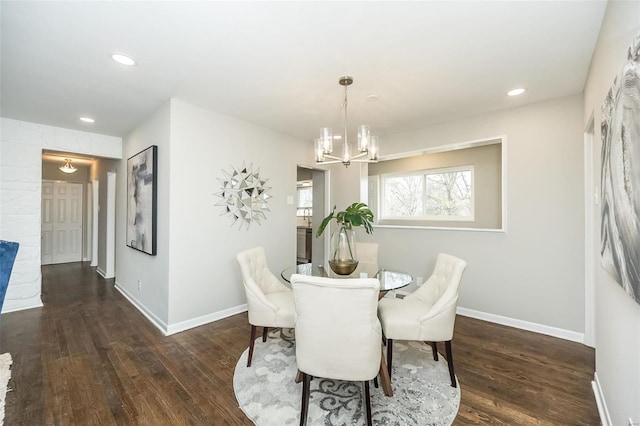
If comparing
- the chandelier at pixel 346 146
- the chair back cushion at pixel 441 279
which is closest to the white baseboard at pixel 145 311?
the chandelier at pixel 346 146

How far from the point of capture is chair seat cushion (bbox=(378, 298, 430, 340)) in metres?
2.01

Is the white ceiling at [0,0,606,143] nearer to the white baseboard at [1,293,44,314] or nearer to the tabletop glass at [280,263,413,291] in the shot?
the tabletop glass at [280,263,413,291]

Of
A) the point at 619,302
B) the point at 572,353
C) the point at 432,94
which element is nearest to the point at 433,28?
the point at 432,94

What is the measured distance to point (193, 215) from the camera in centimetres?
311

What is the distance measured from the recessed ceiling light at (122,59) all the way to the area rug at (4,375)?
2.48m

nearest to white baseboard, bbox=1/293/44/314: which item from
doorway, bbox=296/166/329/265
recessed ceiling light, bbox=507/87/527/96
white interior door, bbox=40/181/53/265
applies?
white interior door, bbox=40/181/53/265

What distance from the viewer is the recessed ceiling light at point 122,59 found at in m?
2.12

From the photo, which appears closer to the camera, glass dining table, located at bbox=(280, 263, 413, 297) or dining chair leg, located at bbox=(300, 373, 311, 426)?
dining chair leg, located at bbox=(300, 373, 311, 426)

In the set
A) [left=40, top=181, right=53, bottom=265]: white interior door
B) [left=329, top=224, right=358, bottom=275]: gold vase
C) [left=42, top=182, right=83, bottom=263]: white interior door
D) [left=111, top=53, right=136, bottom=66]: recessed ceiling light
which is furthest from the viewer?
[left=42, top=182, right=83, bottom=263]: white interior door

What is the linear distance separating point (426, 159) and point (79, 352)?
4.92 metres

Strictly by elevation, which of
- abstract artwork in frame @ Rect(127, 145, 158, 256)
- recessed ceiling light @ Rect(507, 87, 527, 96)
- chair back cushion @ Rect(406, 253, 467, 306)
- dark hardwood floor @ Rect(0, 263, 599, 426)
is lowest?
dark hardwood floor @ Rect(0, 263, 599, 426)

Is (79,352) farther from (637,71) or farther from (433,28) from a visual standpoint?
(637,71)

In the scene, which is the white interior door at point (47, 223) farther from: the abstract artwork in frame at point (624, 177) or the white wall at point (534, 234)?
the abstract artwork in frame at point (624, 177)

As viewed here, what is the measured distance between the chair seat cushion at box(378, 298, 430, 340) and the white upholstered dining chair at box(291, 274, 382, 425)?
1.64 ft
